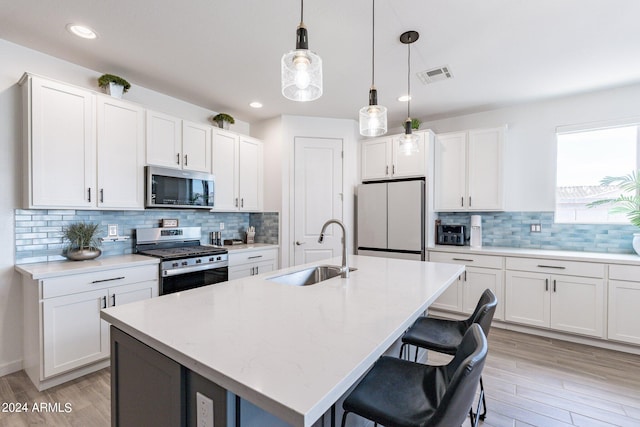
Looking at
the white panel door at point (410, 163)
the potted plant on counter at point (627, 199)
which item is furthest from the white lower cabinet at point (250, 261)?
the potted plant on counter at point (627, 199)

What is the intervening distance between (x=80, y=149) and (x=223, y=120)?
1.62 metres

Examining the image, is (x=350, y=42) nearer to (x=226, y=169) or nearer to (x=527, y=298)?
(x=226, y=169)

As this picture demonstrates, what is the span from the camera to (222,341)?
977 millimetres

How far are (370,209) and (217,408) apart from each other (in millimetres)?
3385

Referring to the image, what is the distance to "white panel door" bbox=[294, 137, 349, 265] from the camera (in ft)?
13.3

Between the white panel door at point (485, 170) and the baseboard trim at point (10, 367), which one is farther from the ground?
the white panel door at point (485, 170)

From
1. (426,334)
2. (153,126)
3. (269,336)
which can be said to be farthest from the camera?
(153,126)

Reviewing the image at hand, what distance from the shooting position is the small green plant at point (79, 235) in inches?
102

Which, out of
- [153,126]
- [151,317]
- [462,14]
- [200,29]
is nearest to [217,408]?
[151,317]

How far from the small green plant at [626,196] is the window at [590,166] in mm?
44

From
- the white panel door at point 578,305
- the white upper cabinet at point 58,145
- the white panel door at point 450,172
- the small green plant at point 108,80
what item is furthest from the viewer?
the white panel door at point 450,172

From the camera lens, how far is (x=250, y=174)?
13.2ft

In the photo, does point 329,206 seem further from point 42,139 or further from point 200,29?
point 42,139

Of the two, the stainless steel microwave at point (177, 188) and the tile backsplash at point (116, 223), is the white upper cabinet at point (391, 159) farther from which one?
the stainless steel microwave at point (177, 188)
